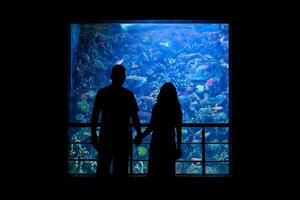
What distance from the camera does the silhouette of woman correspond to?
3041mm

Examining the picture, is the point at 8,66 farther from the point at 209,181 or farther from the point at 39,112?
the point at 209,181

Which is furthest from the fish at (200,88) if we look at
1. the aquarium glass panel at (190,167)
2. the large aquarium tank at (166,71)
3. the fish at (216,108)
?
the aquarium glass panel at (190,167)

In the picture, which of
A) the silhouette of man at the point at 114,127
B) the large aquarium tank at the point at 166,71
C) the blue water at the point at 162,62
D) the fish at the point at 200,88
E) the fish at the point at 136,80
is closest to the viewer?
the silhouette of man at the point at 114,127

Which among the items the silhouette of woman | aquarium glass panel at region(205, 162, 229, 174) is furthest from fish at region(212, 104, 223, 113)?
the silhouette of woman

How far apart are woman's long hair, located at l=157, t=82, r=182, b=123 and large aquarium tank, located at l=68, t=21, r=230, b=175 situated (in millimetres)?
4974

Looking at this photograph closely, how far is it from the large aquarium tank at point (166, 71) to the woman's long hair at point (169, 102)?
16.3 feet

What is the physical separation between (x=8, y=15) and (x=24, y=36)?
1.02 ft

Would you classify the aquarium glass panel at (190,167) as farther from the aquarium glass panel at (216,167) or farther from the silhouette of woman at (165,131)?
the silhouette of woman at (165,131)

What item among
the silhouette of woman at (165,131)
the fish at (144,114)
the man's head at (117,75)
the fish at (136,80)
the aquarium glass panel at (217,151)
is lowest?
the aquarium glass panel at (217,151)

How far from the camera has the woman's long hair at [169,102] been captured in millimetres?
3015

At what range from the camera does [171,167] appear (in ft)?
10.2

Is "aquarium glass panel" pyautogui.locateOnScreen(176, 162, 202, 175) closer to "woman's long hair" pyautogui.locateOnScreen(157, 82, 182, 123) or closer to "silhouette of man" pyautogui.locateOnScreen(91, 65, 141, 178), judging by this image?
"woman's long hair" pyautogui.locateOnScreen(157, 82, 182, 123)

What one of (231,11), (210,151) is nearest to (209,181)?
(231,11)

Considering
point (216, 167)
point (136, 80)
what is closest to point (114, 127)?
point (216, 167)
